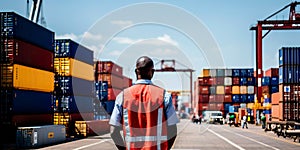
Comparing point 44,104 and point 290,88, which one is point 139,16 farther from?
point 290,88

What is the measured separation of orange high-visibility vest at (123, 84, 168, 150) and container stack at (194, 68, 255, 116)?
78.9m

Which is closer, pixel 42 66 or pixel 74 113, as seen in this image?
pixel 42 66

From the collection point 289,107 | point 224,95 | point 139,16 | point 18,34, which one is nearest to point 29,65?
point 18,34

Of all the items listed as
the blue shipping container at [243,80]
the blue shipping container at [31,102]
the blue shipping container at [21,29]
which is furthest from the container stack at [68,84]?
the blue shipping container at [243,80]

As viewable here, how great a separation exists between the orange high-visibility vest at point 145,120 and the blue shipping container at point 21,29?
20.1 metres

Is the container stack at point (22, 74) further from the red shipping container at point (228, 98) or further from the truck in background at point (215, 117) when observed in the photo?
the red shipping container at point (228, 98)

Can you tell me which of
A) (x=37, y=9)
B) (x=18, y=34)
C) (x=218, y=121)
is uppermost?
(x=37, y=9)

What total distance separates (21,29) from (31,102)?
3.93m

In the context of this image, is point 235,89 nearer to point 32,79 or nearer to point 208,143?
point 208,143

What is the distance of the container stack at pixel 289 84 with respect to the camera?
143ft

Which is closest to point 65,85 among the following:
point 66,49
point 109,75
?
point 66,49

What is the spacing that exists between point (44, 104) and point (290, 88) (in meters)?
26.2

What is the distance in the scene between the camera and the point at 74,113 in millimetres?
31906

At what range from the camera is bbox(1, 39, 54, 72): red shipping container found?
2341cm
